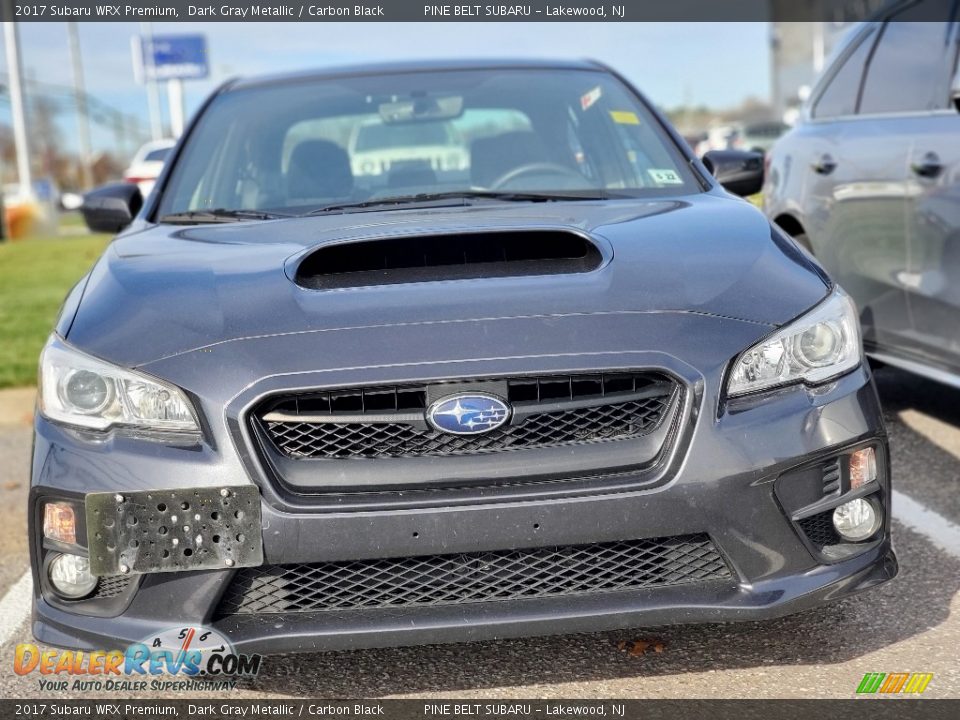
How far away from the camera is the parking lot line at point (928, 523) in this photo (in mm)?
3586

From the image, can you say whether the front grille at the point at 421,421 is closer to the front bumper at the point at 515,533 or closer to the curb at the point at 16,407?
the front bumper at the point at 515,533

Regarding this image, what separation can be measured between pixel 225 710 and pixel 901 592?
5.87ft

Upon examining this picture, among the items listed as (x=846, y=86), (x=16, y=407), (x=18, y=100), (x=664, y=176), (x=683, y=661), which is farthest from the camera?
(x=18, y=100)

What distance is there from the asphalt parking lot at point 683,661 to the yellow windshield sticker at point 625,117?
1.69 meters

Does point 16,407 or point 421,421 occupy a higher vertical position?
point 421,421

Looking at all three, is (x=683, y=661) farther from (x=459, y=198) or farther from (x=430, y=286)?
(x=459, y=198)

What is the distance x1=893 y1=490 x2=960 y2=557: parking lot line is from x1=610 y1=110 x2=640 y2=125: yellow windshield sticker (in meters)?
1.55

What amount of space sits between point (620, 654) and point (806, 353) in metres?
0.86

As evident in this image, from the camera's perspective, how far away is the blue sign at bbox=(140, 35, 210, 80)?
159 feet

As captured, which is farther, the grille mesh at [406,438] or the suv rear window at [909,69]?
the suv rear window at [909,69]

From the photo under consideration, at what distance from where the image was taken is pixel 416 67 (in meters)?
4.41

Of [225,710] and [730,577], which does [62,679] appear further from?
[730,577]

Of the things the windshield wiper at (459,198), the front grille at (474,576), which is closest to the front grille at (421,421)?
the front grille at (474,576)

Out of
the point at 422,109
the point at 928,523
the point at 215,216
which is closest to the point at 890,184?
the point at 928,523
